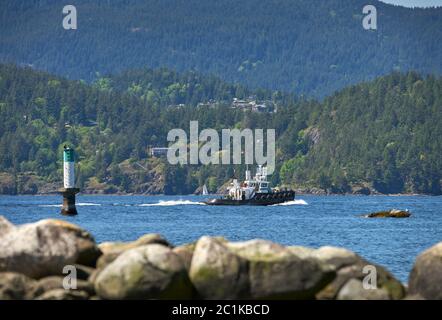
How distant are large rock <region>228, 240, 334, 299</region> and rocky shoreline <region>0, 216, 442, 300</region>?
0.03 m

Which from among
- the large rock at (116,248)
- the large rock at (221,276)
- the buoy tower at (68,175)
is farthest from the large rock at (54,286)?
the buoy tower at (68,175)

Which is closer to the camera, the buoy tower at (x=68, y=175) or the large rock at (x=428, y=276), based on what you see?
the large rock at (x=428, y=276)

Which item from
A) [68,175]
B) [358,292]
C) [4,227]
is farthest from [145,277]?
[68,175]

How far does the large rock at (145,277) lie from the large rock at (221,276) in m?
0.43

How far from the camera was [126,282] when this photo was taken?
33.3m

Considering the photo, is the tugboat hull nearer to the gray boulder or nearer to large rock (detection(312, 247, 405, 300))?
large rock (detection(312, 247, 405, 300))

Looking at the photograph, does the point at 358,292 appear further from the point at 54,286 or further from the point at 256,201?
the point at 256,201

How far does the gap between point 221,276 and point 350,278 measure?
3842 mm

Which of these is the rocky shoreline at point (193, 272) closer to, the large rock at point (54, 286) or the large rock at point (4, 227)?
the large rock at point (54, 286)

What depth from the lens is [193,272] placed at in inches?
1348

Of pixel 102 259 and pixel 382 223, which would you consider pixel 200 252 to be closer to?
pixel 102 259

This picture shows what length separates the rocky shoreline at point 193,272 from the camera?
33.4 metres

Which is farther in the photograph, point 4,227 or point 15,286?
point 4,227
